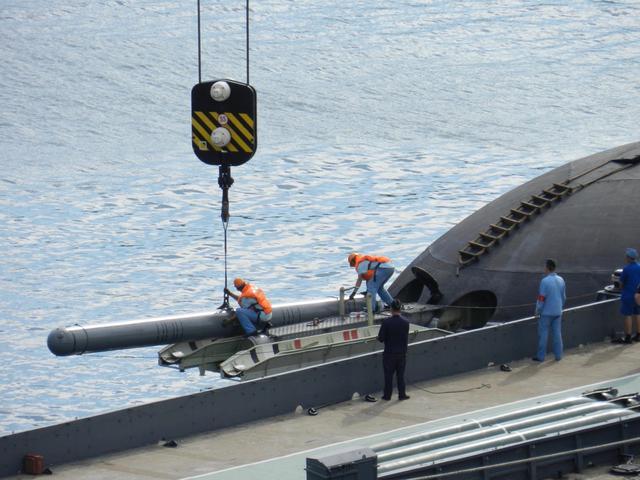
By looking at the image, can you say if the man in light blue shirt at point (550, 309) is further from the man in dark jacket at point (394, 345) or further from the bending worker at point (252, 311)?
the bending worker at point (252, 311)

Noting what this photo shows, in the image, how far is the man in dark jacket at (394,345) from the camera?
16.6 meters

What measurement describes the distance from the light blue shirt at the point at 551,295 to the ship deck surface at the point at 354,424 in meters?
0.84

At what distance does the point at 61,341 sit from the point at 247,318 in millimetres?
3235

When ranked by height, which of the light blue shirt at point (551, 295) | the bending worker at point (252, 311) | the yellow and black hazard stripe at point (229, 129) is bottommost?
the bending worker at point (252, 311)

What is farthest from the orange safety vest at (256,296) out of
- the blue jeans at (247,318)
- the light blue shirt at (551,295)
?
the light blue shirt at (551,295)

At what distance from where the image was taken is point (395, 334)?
16.6 m

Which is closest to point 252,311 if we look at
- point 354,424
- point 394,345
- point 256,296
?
point 256,296

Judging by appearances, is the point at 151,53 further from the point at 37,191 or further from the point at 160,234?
the point at 160,234

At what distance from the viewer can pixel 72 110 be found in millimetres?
80812

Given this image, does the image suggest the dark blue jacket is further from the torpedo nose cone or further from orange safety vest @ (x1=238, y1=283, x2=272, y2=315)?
the torpedo nose cone

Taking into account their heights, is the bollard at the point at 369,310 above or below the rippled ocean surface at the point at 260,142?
below

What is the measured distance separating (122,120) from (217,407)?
64.7 meters

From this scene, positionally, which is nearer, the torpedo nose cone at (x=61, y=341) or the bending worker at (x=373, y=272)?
the torpedo nose cone at (x=61, y=341)

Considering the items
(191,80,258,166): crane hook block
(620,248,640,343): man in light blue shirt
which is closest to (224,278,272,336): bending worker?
(191,80,258,166): crane hook block
